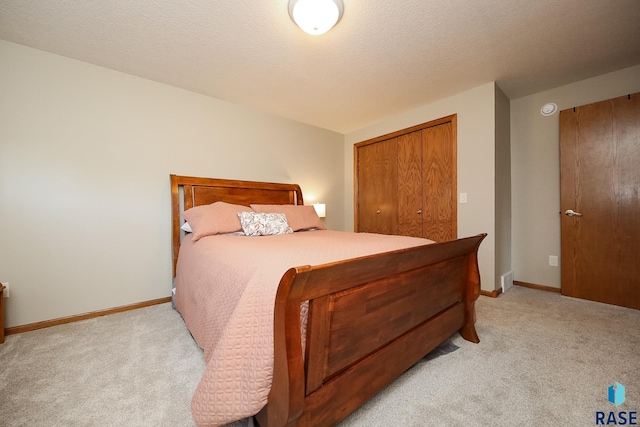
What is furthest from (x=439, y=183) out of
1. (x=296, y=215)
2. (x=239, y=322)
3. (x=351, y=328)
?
(x=239, y=322)

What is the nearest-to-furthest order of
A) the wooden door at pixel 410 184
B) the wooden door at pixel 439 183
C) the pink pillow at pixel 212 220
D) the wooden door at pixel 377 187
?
the pink pillow at pixel 212 220 < the wooden door at pixel 439 183 < the wooden door at pixel 410 184 < the wooden door at pixel 377 187

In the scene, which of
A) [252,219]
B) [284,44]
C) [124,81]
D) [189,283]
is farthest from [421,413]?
[124,81]

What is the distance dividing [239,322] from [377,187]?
321cm

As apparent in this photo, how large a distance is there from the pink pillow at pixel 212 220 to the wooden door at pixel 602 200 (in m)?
3.46

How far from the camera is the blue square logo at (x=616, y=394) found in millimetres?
1176

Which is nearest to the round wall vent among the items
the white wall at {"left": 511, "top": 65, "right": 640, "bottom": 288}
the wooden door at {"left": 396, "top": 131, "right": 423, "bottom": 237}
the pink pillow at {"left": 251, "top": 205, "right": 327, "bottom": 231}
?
the white wall at {"left": 511, "top": 65, "right": 640, "bottom": 288}

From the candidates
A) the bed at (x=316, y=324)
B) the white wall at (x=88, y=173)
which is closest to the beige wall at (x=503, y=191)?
the bed at (x=316, y=324)

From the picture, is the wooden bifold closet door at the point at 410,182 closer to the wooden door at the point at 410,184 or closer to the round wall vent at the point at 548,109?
the wooden door at the point at 410,184

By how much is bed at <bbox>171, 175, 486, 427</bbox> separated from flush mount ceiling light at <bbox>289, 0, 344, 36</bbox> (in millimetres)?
1482

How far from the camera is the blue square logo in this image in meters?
1.18

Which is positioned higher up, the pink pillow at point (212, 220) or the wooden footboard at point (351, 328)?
the pink pillow at point (212, 220)

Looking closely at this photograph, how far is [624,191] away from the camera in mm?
2340

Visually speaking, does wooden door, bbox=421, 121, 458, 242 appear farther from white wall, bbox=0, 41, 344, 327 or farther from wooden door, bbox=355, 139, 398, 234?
white wall, bbox=0, 41, 344, 327

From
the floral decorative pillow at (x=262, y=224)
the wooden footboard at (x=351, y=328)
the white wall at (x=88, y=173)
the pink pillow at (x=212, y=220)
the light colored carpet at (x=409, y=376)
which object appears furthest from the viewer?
the floral decorative pillow at (x=262, y=224)
